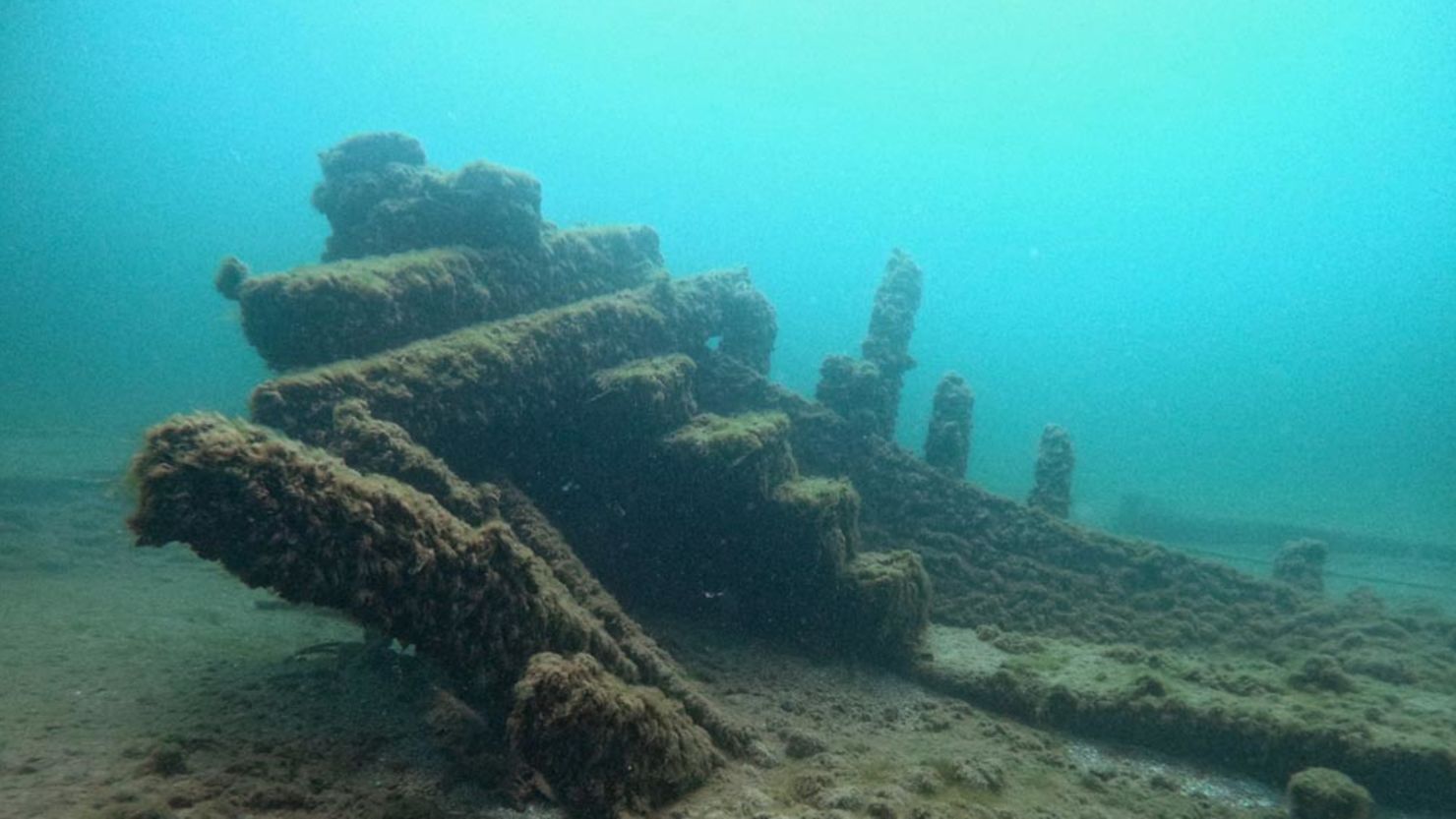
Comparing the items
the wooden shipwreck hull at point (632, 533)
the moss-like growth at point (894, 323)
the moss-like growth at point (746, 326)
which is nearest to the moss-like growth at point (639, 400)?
the wooden shipwreck hull at point (632, 533)

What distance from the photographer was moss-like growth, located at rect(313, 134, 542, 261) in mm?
12453

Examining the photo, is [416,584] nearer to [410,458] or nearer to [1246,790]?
[410,458]

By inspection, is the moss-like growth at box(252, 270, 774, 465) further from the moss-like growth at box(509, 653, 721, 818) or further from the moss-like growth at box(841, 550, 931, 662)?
the moss-like growth at box(841, 550, 931, 662)

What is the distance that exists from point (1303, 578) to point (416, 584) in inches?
651

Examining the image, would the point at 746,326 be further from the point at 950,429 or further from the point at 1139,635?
the point at 1139,635

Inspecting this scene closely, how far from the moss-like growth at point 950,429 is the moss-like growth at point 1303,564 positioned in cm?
649

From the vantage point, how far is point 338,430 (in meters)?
7.47

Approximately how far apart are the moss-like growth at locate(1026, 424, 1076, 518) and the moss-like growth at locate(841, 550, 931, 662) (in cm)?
719

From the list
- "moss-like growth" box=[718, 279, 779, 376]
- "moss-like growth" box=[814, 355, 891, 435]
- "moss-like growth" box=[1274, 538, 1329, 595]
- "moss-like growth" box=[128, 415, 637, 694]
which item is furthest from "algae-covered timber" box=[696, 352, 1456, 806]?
"moss-like growth" box=[128, 415, 637, 694]

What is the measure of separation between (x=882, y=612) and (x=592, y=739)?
5021 mm

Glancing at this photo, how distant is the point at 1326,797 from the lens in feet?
21.3

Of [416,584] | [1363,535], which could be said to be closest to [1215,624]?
[416,584]

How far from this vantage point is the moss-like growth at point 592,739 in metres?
5.07

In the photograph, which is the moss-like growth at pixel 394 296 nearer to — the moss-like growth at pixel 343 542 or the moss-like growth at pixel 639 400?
the moss-like growth at pixel 639 400
